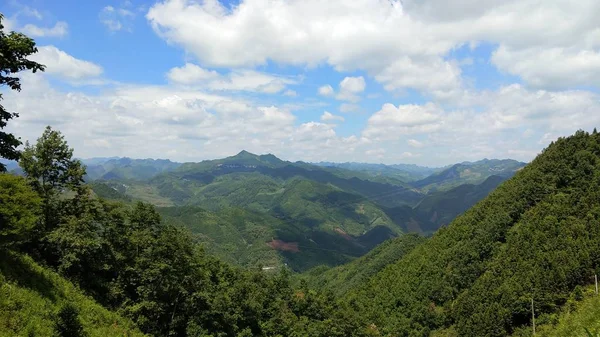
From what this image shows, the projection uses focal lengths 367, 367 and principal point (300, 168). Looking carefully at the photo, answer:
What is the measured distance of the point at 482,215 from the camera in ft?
424

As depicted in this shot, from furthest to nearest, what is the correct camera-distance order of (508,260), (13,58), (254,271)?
(508,260) < (254,271) < (13,58)

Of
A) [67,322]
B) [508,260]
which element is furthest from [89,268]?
[508,260]

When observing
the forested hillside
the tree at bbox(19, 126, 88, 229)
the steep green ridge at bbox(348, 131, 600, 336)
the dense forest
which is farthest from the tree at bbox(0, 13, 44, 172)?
the steep green ridge at bbox(348, 131, 600, 336)

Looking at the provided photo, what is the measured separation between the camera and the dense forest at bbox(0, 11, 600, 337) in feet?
97.8

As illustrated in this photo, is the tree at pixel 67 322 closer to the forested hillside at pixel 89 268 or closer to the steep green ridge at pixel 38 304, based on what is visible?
the forested hillside at pixel 89 268

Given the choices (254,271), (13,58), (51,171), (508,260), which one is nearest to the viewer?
(13,58)

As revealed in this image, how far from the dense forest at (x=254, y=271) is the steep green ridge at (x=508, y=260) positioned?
0.39 meters

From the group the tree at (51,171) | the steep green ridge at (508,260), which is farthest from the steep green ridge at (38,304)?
the steep green ridge at (508,260)

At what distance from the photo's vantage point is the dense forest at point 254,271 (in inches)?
1173

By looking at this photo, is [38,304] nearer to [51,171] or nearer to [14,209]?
[14,209]

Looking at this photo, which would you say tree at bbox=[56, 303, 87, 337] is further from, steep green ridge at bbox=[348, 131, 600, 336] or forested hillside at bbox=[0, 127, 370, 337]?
steep green ridge at bbox=[348, 131, 600, 336]

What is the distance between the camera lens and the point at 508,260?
98625mm

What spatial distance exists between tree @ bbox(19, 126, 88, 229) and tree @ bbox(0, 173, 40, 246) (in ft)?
34.7

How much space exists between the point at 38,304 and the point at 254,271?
5886cm
